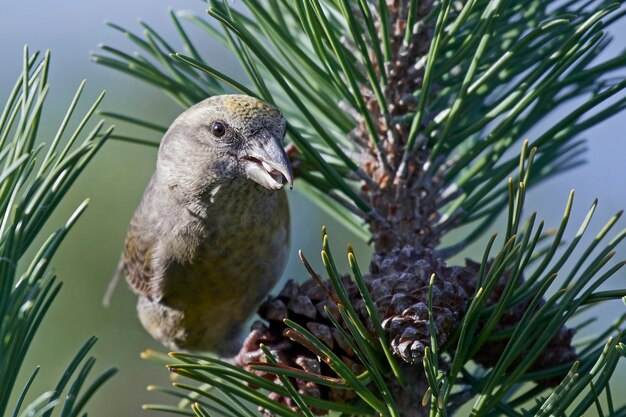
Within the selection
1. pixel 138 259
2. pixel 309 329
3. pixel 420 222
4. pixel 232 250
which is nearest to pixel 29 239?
pixel 309 329

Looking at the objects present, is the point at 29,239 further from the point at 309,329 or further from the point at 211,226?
the point at 211,226

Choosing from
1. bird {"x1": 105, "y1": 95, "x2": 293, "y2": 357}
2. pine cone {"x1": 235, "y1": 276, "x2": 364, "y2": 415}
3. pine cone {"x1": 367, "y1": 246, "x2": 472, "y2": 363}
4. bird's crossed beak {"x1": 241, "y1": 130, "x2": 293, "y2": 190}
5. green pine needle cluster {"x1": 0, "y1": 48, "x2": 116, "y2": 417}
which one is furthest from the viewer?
bird {"x1": 105, "y1": 95, "x2": 293, "y2": 357}

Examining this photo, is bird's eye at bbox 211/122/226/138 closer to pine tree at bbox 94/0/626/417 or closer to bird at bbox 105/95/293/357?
bird at bbox 105/95/293/357

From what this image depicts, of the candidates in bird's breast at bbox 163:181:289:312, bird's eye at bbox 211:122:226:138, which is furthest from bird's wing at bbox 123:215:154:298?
bird's eye at bbox 211:122:226:138

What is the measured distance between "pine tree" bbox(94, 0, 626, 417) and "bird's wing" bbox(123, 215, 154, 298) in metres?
0.77

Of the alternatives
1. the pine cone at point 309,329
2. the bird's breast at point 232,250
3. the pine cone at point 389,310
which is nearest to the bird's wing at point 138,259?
the bird's breast at point 232,250

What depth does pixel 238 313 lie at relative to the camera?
358 centimetres

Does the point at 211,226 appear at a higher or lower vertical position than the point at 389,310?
lower

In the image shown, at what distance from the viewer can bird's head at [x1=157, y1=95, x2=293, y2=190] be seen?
9.14 ft

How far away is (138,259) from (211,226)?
59cm

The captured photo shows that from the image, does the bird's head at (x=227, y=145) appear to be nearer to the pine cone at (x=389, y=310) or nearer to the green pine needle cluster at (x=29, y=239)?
the pine cone at (x=389, y=310)

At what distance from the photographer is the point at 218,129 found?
310cm

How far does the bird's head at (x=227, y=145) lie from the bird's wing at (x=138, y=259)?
1.10 feet

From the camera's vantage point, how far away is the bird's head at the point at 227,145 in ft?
9.14
